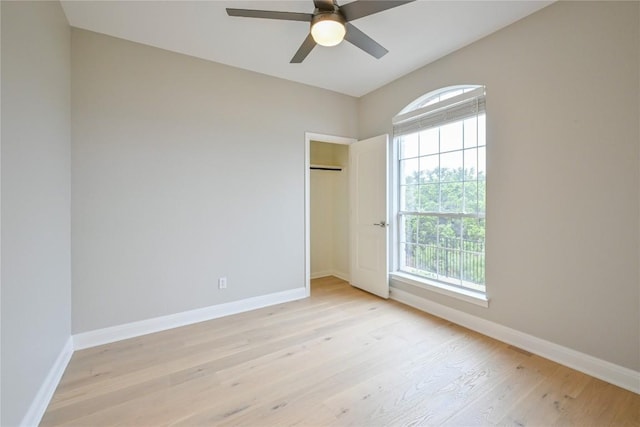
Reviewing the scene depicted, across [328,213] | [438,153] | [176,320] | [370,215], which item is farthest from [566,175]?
[176,320]

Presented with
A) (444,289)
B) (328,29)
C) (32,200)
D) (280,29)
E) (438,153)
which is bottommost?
(444,289)

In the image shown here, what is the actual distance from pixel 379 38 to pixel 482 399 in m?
2.93

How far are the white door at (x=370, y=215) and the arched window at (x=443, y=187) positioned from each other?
0.24 meters

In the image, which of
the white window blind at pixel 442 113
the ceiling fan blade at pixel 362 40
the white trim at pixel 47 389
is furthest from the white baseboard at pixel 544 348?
the white trim at pixel 47 389

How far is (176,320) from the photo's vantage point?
9.18 feet

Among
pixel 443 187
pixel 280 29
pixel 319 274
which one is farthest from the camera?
pixel 319 274

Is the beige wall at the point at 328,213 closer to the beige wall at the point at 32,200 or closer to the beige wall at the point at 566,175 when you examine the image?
the beige wall at the point at 566,175

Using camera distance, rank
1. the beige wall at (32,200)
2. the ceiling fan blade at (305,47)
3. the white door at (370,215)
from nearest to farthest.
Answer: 1. the beige wall at (32,200)
2. the ceiling fan blade at (305,47)
3. the white door at (370,215)

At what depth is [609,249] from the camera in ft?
6.23

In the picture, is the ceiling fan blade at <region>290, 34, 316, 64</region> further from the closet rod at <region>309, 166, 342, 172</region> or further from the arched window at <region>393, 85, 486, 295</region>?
the closet rod at <region>309, 166, 342, 172</region>

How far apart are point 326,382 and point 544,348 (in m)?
1.76

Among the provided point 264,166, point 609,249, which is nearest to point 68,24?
point 264,166

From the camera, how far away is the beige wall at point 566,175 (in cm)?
183

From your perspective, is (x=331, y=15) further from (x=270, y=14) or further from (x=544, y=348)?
(x=544, y=348)
